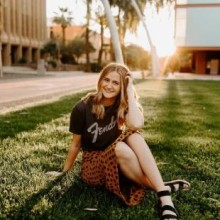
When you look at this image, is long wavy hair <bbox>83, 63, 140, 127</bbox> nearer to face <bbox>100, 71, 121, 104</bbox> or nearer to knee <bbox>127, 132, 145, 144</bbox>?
face <bbox>100, 71, 121, 104</bbox>

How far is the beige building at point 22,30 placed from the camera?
65181mm

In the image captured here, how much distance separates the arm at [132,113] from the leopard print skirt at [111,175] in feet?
0.37

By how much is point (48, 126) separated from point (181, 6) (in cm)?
3837

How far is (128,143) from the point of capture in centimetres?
368

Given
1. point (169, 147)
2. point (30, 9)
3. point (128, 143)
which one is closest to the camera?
point (128, 143)

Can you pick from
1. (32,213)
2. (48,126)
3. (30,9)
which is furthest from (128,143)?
(30,9)

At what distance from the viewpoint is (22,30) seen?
71812mm

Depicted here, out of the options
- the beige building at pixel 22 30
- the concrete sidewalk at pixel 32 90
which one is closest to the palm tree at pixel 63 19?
the beige building at pixel 22 30

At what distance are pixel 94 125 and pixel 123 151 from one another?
0.49 metres

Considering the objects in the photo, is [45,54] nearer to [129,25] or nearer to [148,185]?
[129,25]

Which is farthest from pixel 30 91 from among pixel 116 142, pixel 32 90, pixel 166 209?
pixel 166 209

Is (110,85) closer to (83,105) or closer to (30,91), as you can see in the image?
(83,105)

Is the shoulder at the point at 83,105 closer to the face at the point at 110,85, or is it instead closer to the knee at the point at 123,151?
the face at the point at 110,85

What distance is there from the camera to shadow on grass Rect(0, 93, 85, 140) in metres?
7.29
